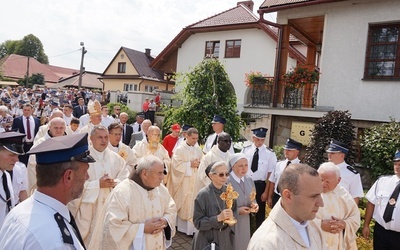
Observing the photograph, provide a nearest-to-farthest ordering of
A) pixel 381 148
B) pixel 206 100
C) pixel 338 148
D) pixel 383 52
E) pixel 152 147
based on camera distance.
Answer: pixel 338 148, pixel 152 147, pixel 381 148, pixel 383 52, pixel 206 100

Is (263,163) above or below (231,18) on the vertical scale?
below

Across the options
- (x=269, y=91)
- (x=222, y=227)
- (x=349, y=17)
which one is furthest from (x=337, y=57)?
(x=222, y=227)

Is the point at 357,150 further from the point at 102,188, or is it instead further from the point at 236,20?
the point at 236,20

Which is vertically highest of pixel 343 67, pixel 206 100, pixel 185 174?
pixel 343 67

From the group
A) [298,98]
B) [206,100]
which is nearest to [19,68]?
[206,100]

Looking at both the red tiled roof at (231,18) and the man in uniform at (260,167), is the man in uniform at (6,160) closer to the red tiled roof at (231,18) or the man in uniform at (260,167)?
the man in uniform at (260,167)

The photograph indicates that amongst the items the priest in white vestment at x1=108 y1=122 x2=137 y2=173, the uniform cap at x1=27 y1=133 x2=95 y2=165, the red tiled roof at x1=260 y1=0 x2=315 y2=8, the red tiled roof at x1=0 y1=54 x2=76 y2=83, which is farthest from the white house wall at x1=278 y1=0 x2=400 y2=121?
the red tiled roof at x1=0 y1=54 x2=76 y2=83

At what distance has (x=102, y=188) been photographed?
15.6ft

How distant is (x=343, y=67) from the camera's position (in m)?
10.9

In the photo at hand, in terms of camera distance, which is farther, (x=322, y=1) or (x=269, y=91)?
(x=269, y=91)

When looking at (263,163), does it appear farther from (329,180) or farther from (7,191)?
(7,191)

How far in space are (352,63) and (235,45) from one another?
42.0ft

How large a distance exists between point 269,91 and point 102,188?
9.12 meters

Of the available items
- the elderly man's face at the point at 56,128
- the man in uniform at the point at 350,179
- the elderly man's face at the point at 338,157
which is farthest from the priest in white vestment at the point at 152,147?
the man in uniform at the point at 350,179
